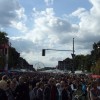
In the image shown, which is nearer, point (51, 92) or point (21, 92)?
point (21, 92)

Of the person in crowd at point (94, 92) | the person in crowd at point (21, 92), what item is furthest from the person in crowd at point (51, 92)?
the person in crowd at point (94, 92)

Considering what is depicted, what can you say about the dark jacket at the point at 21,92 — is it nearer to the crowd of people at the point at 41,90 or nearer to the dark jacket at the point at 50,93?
the crowd of people at the point at 41,90

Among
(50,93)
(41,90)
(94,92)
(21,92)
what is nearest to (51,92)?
(50,93)

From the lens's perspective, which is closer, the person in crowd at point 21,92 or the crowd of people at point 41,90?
the crowd of people at point 41,90

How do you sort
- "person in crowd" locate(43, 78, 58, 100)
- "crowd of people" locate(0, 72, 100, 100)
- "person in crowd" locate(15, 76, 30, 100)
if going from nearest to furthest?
"crowd of people" locate(0, 72, 100, 100)
"person in crowd" locate(15, 76, 30, 100)
"person in crowd" locate(43, 78, 58, 100)

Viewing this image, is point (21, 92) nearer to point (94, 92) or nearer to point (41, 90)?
point (94, 92)

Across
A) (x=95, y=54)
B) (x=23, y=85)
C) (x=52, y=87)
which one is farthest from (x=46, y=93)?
(x=95, y=54)

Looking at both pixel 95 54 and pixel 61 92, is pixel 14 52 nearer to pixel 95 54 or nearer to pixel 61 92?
pixel 95 54

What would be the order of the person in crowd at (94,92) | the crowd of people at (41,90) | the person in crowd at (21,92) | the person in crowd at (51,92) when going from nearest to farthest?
the person in crowd at (94,92), the crowd of people at (41,90), the person in crowd at (21,92), the person in crowd at (51,92)

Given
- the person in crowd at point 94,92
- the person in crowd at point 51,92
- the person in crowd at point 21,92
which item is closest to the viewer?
the person in crowd at point 94,92

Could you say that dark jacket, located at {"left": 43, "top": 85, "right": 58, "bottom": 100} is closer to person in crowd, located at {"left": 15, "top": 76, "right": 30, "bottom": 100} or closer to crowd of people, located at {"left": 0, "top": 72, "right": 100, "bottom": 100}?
crowd of people, located at {"left": 0, "top": 72, "right": 100, "bottom": 100}

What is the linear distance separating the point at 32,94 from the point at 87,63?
16708 centimetres

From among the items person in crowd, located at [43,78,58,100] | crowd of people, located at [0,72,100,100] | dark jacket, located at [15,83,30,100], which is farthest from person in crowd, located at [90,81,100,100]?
person in crowd, located at [43,78,58,100]

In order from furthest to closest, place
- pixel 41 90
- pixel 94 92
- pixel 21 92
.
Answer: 1. pixel 41 90
2. pixel 21 92
3. pixel 94 92
